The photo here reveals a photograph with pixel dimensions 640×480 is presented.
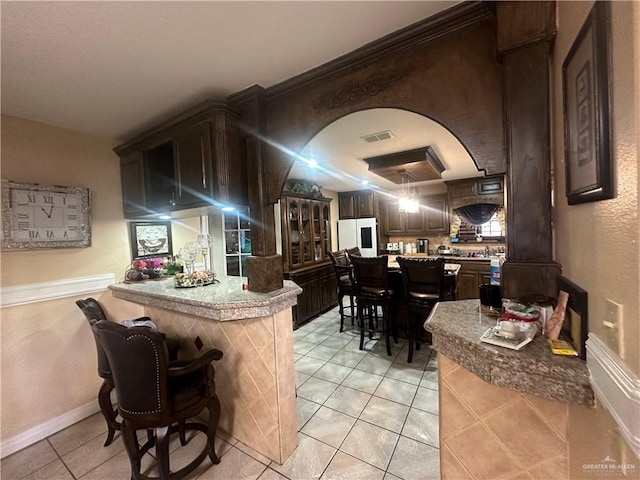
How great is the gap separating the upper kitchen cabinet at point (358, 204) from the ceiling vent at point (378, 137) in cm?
314

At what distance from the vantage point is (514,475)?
3.12 ft

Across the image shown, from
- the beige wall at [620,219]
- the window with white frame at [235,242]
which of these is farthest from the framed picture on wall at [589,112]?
the window with white frame at [235,242]

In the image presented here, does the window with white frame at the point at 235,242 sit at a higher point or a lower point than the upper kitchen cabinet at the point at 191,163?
lower

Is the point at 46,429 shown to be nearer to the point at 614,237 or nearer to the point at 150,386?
the point at 150,386

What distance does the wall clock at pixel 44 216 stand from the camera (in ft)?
6.34

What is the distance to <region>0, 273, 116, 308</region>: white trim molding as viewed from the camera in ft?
6.44

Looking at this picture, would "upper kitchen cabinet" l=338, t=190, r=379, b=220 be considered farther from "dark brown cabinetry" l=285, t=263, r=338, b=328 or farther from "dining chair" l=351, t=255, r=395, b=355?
"dining chair" l=351, t=255, r=395, b=355

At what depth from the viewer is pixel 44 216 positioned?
2096mm

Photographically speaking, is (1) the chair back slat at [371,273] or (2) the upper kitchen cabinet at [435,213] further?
(2) the upper kitchen cabinet at [435,213]

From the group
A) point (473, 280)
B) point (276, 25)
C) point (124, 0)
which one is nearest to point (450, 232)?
point (473, 280)

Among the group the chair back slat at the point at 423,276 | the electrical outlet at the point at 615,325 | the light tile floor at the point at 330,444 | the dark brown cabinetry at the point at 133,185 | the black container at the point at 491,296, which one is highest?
the dark brown cabinetry at the point at 133,185

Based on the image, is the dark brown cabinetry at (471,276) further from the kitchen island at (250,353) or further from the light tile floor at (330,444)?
the kitchen island at (250,353)

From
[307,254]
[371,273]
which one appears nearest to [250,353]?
[371,273]

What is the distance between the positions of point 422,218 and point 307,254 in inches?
107
